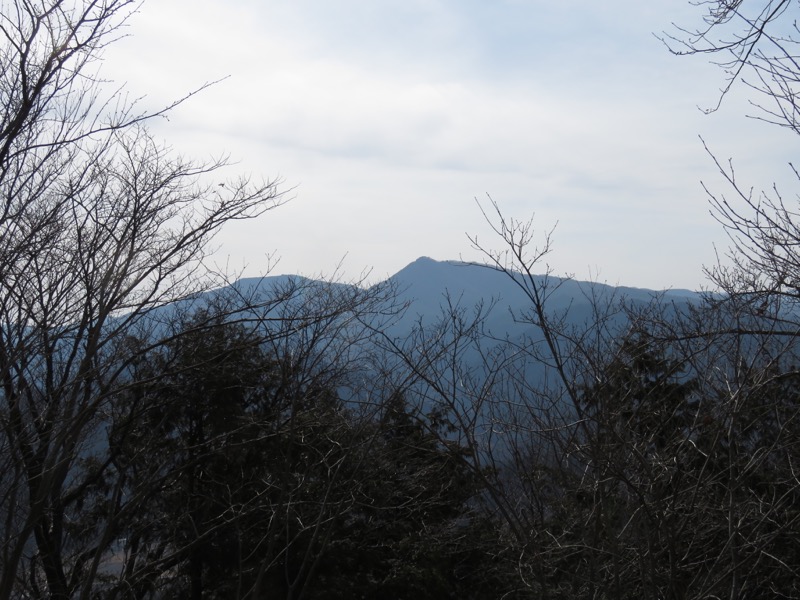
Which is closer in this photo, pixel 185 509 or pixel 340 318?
pixel 340 318

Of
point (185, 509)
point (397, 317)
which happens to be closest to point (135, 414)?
point (185, 509)

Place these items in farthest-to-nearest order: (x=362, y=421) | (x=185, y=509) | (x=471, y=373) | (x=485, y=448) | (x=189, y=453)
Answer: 1. (x=189, y=453)
2. (x=185, y=509)
3. (x=362, y=421)
4. (x=471, y=373)
5. (x=485, y=448)

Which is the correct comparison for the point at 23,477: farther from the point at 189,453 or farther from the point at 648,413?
the point at 189,453

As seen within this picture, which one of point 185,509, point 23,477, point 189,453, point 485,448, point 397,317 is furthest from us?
point 189,453

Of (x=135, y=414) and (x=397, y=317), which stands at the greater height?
(x=397, y=317)

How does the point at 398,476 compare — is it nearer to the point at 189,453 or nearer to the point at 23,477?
the point at 189,453

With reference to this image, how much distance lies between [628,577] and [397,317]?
16.7ft

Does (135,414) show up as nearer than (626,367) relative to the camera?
No

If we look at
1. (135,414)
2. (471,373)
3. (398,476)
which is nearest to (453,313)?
(471,373)

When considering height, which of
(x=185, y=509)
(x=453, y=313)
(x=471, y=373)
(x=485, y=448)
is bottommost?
(x=185, y=509)

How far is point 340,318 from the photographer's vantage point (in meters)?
10.4

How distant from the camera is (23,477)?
235 inches

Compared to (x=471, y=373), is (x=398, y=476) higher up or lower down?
lower down

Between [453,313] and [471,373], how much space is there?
2.25ft
